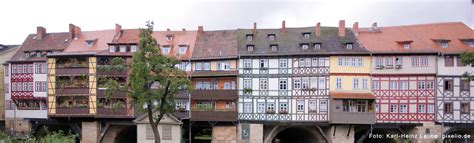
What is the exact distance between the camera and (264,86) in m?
27.5

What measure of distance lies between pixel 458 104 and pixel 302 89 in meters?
11.1

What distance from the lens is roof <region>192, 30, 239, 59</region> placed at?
92.7 feet

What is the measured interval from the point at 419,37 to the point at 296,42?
9.41m

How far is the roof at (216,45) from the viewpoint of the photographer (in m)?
28.2

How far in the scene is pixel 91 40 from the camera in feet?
100

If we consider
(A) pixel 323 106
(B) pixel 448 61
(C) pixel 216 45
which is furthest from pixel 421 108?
(C) pixel 216 45

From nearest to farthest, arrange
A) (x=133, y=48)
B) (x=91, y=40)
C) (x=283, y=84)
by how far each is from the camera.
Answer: (x=283, y=84)
(x=133, y=48)
(x=91, y=40)

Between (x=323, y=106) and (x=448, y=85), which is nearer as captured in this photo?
(x=448, y=85)

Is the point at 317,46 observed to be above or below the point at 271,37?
below

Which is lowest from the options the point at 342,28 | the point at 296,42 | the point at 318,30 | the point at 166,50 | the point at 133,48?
the point at 166,50

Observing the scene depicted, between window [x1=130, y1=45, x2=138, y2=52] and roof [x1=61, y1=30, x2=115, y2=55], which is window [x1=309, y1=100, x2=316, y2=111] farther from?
roof [x1=61, y1=30, x2=115, y2=55]

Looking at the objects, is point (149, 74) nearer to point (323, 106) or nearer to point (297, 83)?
point (297, 83)

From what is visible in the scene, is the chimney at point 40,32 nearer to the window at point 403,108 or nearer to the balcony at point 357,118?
the balcony at point 357,118

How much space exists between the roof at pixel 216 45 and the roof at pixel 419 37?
10.1m
